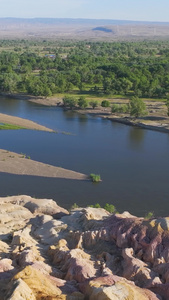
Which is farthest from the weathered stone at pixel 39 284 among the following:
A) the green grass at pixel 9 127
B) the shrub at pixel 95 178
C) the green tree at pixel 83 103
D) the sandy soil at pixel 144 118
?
the green tree at pixel 83 103

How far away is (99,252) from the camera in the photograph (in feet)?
62.0

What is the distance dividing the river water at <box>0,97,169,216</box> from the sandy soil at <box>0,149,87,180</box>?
0.93 metres

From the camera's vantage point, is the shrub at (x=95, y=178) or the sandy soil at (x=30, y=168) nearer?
the shrub at (x=95, y=178)

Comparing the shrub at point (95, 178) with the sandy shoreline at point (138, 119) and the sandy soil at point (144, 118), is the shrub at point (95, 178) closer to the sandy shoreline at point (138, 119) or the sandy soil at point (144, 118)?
the sandy shoreline at point (138, 119)

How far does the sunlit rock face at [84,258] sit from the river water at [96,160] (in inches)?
472

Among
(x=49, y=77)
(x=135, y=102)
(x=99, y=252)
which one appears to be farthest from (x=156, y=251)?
(x=49, y=77)

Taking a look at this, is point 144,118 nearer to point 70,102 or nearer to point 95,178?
point 70,102

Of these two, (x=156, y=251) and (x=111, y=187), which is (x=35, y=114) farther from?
(x=156, y=251)

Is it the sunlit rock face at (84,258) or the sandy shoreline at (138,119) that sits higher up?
the sunlit rock face at (84,258)

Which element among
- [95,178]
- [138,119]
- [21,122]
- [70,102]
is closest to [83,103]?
[70,102]

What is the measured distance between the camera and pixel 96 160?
4459 cm

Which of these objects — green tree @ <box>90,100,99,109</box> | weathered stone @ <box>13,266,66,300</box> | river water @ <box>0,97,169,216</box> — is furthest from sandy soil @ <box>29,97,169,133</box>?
weathered stone @ <box>13,266,66,300</box>

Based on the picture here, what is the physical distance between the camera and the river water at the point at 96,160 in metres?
35.2

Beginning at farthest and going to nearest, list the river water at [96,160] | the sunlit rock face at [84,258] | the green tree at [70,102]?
the green tree at [70,102]
the river water at [96,160]
the sunlit rock face at [84,258]
